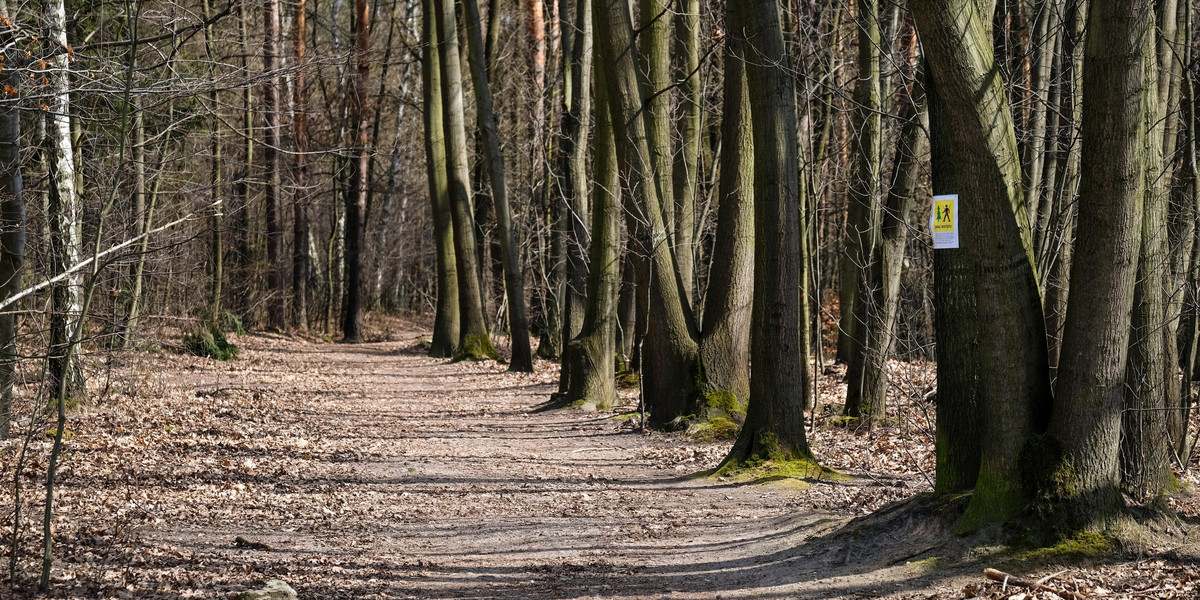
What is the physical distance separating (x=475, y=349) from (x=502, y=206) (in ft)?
12.0

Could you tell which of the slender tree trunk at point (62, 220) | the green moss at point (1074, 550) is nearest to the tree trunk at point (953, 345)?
the green moss at point (1074, 550)

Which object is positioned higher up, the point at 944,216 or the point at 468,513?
the point at 944,216

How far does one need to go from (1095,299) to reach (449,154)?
18218 mm

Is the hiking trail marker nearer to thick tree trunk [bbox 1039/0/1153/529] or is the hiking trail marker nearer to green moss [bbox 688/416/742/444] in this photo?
thick tree trunk [bbox 1039/0/1153/529]

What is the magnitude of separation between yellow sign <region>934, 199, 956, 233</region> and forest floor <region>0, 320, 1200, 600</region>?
63.3 inches

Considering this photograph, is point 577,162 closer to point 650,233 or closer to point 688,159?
point 688,159

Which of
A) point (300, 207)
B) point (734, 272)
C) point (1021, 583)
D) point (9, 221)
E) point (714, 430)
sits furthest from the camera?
point (300, 207)

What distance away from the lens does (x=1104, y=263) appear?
5273 millimetres

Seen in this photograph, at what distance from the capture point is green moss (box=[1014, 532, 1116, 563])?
204 inches

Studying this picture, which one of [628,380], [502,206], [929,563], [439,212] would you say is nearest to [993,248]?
[929,563]

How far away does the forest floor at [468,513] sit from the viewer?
583cm

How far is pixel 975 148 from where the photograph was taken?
5742mm

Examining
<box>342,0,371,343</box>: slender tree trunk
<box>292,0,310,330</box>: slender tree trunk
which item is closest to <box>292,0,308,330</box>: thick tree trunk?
<box>292,0,310,330</box>: slender tree trunk

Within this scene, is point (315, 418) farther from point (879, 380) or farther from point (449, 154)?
point (449, 154)
